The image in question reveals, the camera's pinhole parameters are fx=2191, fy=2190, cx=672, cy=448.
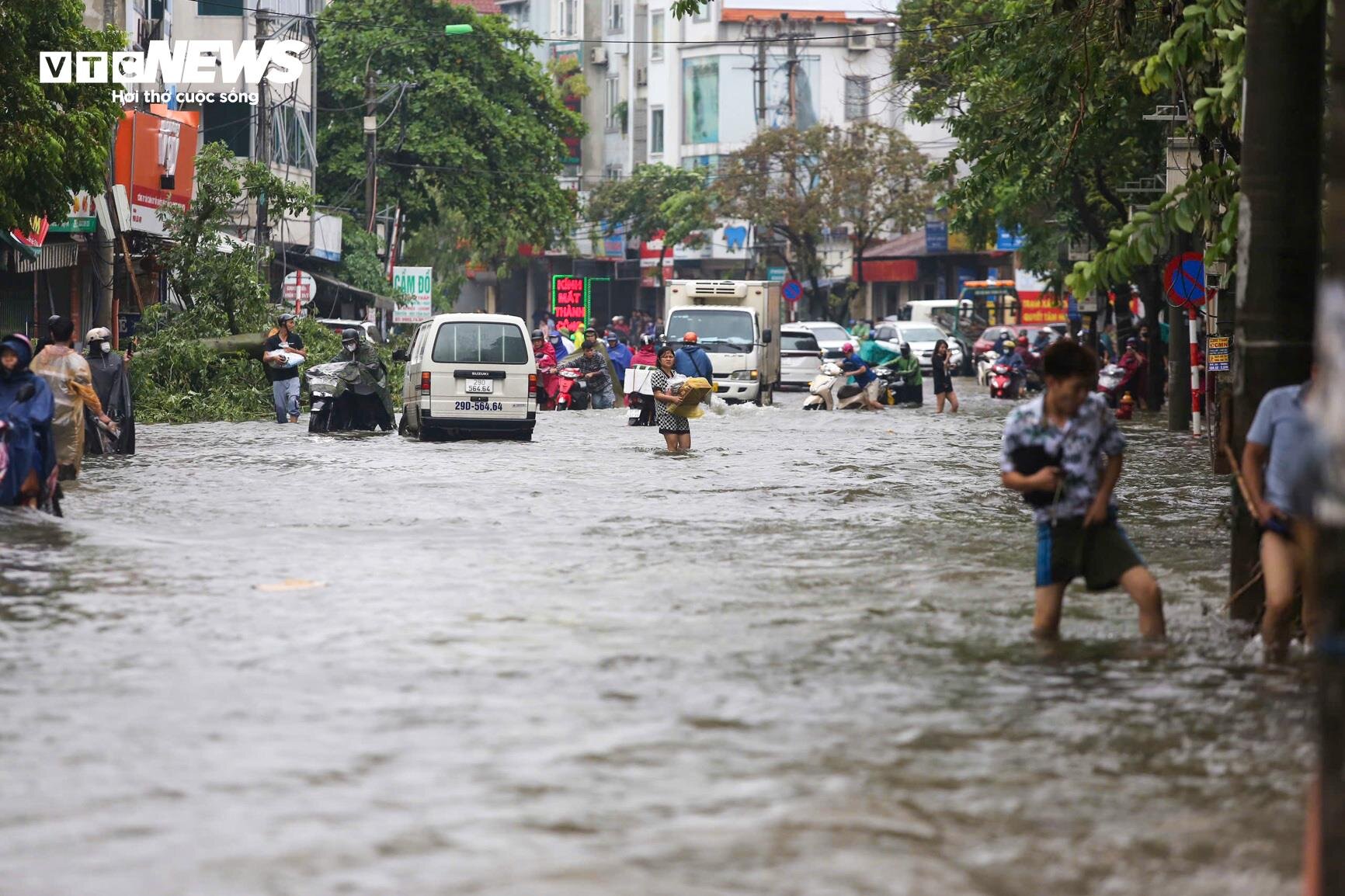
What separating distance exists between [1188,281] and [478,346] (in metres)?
9.28

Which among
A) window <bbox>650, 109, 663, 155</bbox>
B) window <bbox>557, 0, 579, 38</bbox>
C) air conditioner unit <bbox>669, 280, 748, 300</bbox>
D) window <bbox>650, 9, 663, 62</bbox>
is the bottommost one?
air conditioner unit <bbox>669, 280, 748, 300</bbox>

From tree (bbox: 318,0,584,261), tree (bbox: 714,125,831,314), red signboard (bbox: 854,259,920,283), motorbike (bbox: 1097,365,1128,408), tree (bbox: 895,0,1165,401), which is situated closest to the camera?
tree (bbox: 895,0,1165,401)

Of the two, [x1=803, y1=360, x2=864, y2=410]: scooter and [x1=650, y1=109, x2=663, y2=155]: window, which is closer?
[x1=803, y1=360, x2=864, y2=410]: scooter

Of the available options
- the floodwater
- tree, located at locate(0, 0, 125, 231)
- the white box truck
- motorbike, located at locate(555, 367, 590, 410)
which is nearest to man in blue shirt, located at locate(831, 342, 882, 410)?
the white box truck

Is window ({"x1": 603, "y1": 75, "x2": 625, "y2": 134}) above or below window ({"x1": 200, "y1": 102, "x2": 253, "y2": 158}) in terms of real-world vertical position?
above

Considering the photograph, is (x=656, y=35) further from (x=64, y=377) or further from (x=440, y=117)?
(x=64, y=377)

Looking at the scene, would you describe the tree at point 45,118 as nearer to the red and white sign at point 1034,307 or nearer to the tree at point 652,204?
the red and white sign at point 1034,307

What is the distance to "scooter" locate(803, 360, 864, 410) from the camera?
137 ft

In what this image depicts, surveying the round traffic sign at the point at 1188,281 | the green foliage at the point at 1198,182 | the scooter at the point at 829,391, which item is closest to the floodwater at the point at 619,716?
the green foliage at the point at 1198,182

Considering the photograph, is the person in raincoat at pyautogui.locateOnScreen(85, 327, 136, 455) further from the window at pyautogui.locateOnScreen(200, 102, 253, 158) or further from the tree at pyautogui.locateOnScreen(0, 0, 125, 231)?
the window at pyautogui.locateOnScreen(200, 102, 253, 158)

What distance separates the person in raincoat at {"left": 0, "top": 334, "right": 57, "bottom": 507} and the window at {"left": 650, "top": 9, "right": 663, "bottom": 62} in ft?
248

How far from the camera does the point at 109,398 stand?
24.0 metres

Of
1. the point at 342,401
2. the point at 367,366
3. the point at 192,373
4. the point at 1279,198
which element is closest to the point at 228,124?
the point at 192,373

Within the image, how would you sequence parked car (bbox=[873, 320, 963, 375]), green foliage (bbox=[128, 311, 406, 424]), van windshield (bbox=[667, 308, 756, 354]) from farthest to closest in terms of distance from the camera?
parked car (bbox=[873, 320, 963, 375]) < van windshield (bbox=[667, 308, 756, 354]) < green foliage (bbox=[128, 311, 406, 424])
